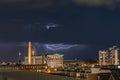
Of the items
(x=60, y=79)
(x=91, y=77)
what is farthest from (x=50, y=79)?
(x=91, y=77)

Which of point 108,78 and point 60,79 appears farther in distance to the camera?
point 60,79

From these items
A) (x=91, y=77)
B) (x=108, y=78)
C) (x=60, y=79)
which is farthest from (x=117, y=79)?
(x=60, y=79)

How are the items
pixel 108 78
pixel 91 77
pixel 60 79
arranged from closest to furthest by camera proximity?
pixel 108 78, pixel 91 77, pixel 60 79

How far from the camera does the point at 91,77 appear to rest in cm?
8338

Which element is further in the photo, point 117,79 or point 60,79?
point 60,79

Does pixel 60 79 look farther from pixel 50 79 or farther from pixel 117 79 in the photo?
pixel 117 79

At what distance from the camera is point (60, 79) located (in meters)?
114

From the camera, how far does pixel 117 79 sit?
78062mm

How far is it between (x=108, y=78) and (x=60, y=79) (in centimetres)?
3774

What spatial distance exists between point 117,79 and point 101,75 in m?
3.23

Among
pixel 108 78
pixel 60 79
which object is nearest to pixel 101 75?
pixel 108 78

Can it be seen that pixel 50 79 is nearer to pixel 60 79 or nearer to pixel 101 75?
pixel 60 79

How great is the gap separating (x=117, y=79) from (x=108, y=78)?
1.70 meters

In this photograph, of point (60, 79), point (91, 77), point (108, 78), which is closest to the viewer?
point (108, 78)
